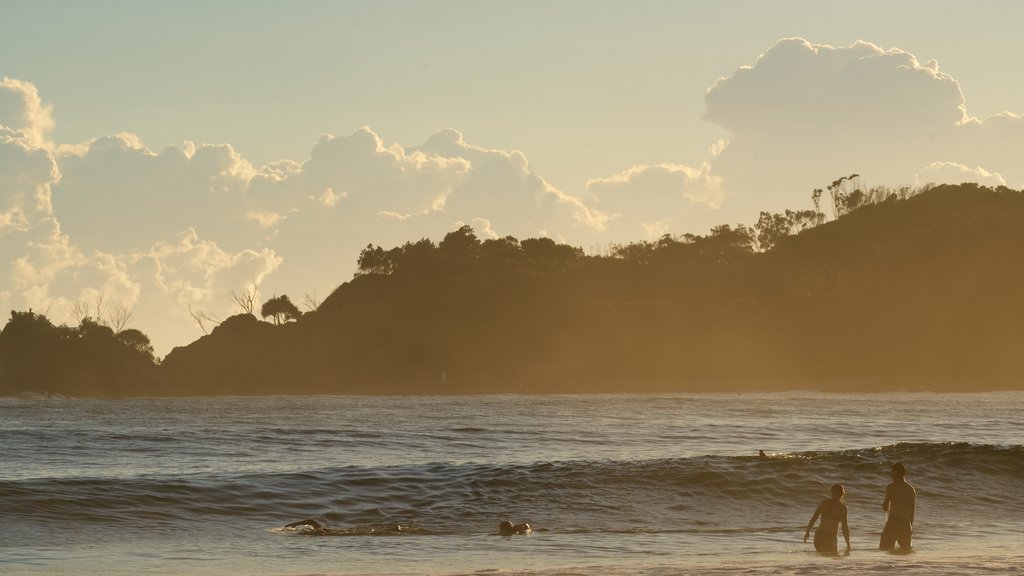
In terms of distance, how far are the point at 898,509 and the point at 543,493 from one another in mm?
12300

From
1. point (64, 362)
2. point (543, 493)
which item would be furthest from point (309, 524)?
point (64, 362)

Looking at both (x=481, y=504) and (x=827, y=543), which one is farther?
(x=481, y=504)

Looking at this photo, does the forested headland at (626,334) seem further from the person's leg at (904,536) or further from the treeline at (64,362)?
the person's leg at (904,536)

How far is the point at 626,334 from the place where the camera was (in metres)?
182

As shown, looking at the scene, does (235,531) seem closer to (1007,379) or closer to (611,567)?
(611,567)

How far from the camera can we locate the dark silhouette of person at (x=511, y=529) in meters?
26.8

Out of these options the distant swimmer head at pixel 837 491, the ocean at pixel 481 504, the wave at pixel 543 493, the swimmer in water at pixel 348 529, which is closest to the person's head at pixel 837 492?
the distant swimmer head at pixel 837 491

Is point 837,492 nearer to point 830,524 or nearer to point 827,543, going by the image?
point 830,524

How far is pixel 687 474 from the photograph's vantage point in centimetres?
3538

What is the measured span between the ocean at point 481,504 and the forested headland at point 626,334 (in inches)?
4615

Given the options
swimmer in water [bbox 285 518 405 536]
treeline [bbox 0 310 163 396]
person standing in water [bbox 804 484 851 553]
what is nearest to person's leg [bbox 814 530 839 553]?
person standing in water [bbox 804 484 851 553]

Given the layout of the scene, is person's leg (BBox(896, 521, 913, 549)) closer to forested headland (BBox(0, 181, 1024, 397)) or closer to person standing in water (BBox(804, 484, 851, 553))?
person standing in water (BBox(804, 484, 851, 553))

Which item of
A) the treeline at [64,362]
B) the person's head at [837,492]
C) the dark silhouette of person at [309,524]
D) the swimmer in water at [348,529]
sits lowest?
the swimmer in water at [348,529]

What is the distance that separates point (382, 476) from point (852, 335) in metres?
148
